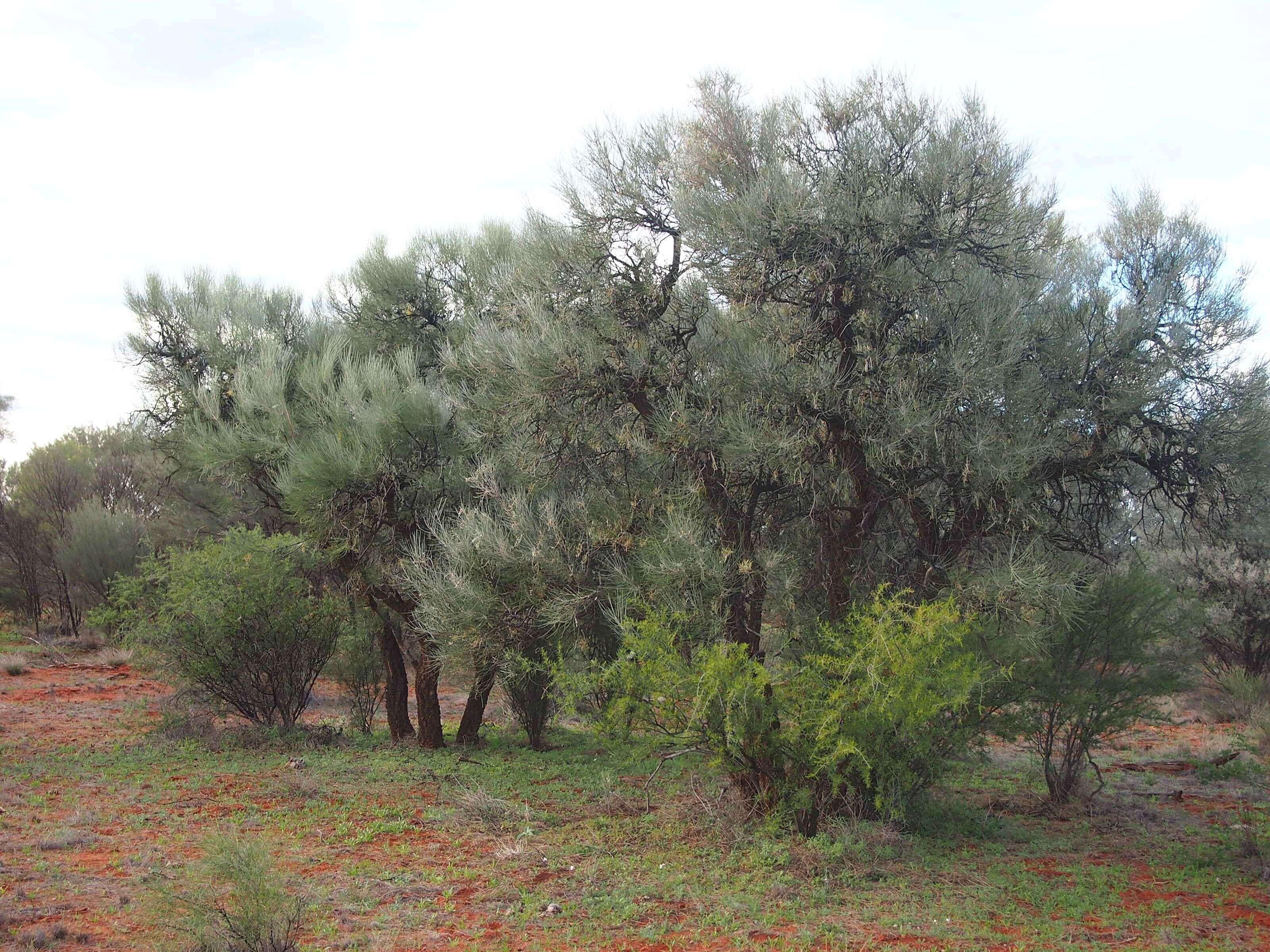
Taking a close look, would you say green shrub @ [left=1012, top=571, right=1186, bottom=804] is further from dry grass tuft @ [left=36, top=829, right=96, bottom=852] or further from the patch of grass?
the patch of grass

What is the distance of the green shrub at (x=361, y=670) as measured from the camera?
14414 millimetres

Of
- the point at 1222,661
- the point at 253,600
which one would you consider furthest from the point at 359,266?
the point at 1222,661

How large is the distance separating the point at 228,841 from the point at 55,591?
27555mm

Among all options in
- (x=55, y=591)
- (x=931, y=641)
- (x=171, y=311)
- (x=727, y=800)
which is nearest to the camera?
(x=931, y=641)

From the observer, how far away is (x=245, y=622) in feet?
42.6

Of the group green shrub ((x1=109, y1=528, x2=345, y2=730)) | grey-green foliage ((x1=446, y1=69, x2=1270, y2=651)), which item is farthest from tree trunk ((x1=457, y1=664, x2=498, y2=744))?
grey-green foliage ((x1=446, y1=69, x2=1270, y2=651))

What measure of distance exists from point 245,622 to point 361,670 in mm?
2435

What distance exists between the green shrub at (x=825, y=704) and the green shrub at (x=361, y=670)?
6.77m

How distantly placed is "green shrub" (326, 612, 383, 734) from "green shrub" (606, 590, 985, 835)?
677cm

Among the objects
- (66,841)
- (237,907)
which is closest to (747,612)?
(237,907)

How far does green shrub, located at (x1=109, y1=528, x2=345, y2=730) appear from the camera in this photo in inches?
504

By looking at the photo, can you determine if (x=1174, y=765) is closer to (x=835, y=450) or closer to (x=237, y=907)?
(x=835, y=450)

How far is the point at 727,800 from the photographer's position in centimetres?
908

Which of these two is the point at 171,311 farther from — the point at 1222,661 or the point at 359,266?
the point at 1222,661
